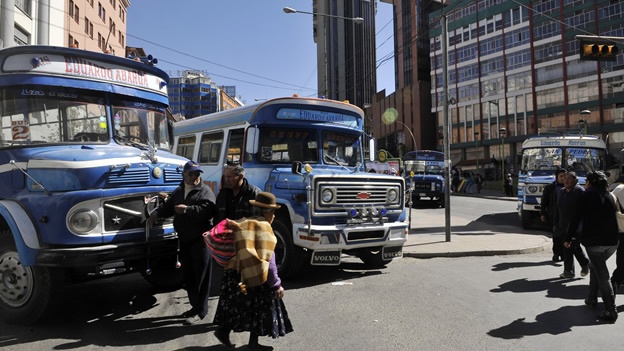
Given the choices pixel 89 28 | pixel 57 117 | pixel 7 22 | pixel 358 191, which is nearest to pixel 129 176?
pixel 57 117

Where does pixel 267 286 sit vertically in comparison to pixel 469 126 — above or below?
below

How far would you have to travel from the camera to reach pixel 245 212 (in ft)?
14.5

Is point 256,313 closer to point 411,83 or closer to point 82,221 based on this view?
point 82,221

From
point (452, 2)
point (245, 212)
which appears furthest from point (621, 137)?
point (245, 212)

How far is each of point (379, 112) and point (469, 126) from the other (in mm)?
27132

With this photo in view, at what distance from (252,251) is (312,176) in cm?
284

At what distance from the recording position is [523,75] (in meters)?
58.1

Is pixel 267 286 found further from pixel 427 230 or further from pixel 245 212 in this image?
pixel 427 230

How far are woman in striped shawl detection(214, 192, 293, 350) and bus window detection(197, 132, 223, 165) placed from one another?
457 cm

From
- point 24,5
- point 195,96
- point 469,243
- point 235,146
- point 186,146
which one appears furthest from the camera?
point 195,96

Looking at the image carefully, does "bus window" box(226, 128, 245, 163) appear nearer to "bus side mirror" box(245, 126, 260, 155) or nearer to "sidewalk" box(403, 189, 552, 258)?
"bus side mirror" box(245, 126, 260, 155)

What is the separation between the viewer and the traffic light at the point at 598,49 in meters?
12.7

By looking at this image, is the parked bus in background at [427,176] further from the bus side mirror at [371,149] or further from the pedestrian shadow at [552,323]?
the pedestrian shadow at [552,323]

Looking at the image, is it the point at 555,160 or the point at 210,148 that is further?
the point at 555,160
